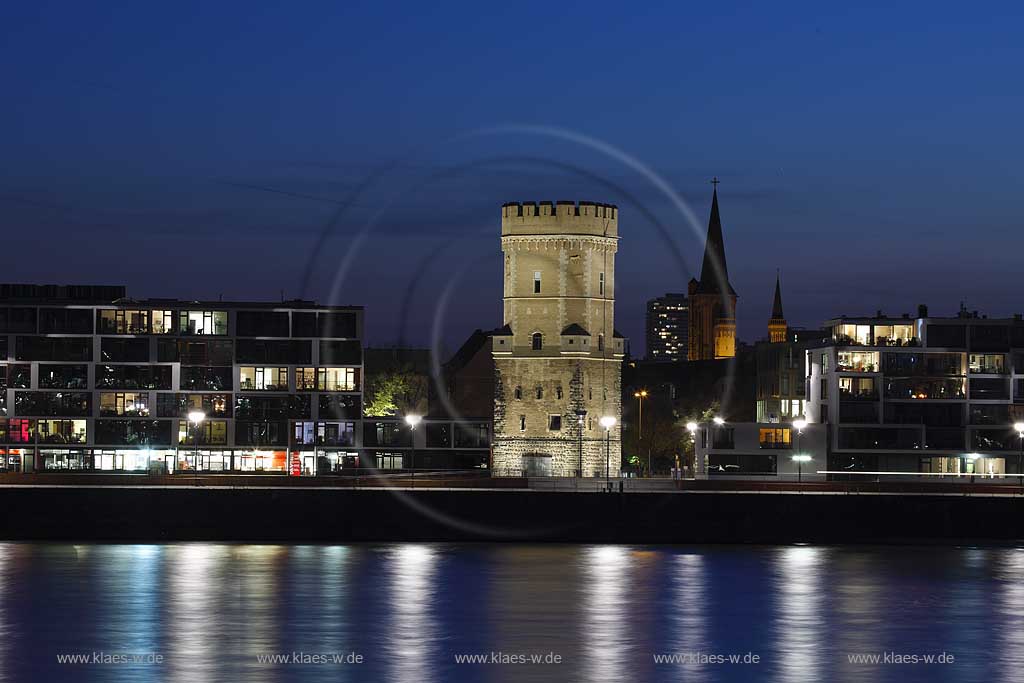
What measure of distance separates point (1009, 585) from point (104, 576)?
31837 mm

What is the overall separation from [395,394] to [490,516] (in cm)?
6309

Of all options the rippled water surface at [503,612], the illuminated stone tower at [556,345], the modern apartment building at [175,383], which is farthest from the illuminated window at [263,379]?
the rippled water surface at [503,612]

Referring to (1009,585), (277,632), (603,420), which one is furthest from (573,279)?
(277,632)

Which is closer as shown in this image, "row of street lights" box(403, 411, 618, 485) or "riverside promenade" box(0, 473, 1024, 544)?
"riverside promenade" box(0, 473, 1024, 544)

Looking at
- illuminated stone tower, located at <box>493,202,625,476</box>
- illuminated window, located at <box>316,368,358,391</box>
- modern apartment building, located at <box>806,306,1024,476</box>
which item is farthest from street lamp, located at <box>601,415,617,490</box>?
illuminated window, located at <box>316,368,358,391</box>

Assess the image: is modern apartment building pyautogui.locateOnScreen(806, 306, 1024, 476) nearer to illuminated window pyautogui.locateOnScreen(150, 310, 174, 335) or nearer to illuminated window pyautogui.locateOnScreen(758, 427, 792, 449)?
illuminated window pyautogui.locateOnScreen(758, 427, 792, 449)

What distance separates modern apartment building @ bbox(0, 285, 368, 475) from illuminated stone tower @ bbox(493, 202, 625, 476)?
461 inches

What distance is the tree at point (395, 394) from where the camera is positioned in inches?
5595

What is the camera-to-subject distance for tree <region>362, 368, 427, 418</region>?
142m

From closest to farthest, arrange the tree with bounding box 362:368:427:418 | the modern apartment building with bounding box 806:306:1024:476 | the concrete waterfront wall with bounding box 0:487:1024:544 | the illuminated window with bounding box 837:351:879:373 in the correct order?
1. the concrete waterfront wall with bounding box 0:487:1024:544
2. the modern apartment building with bounding box 806:306:1024:476
3. the illuminated window with bounding box 837:351:879:373
4. the tree with bounding box 362:368:427:418

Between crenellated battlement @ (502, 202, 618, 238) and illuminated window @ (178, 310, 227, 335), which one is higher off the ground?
crenellated battlement @ (502, 202, 618, 238)

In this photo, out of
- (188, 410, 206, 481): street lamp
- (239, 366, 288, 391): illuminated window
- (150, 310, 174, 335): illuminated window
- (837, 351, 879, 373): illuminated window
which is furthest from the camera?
(150, 310, 174, 335): illuminated window

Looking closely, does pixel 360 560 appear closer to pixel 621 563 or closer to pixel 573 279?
pixel 621 563

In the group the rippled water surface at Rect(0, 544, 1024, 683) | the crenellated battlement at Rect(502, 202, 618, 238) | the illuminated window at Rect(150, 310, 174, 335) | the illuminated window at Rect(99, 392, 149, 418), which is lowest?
the rippled water surface at Rect(0, 544, 1024, 683)
